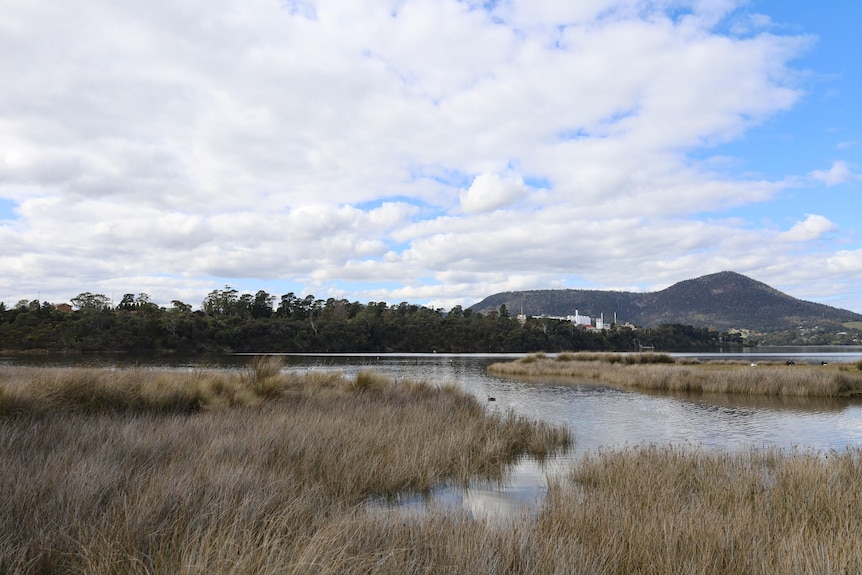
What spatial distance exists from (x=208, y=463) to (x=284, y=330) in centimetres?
9460

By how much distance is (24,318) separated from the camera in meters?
77.1

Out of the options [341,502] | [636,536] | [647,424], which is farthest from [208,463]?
[647,424]

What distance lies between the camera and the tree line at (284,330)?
77.6 m

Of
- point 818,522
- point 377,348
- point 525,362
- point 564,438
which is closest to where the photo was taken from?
point 818,522

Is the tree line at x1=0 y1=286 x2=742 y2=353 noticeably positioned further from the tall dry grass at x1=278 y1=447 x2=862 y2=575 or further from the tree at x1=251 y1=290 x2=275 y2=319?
the tall dry grass at x1=278 y1=447 x2=862 y2=575

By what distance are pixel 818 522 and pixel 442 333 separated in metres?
111

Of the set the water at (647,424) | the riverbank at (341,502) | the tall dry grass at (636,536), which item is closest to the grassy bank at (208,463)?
the riverbank at (341,502)

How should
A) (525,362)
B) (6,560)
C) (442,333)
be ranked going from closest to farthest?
(6,560) → (525,362) → (442,333)

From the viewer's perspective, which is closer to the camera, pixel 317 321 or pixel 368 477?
pixel 368 477

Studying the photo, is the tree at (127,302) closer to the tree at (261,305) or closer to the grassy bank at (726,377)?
the tree at (261,305)

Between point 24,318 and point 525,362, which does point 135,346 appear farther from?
point 525,362

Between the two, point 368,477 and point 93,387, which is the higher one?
point 93,387

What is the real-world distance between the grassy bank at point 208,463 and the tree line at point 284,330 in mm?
75500

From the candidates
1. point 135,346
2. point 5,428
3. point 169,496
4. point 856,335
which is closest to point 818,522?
point 169,496
